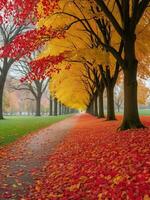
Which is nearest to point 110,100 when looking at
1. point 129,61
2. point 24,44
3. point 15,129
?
point 15,129

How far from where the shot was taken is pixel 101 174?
303 inches

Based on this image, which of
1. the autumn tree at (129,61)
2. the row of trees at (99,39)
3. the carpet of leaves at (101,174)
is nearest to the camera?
the carpet of leaves at (101,174)

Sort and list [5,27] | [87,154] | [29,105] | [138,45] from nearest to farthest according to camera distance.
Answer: [87,154] < [138,45] < [5,27] < [29,105]

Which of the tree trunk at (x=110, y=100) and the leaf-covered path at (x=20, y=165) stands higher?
the tree trunk at (x=110, y=100)

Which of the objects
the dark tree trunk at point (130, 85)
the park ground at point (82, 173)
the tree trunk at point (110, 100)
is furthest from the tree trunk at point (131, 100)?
the tree trunk at point (110, 100)

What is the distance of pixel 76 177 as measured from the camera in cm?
811

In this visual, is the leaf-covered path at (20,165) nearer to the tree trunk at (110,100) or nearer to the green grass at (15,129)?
the green grass at (15,129)

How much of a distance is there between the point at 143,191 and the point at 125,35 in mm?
9571

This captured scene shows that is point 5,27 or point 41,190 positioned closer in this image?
point 41,190

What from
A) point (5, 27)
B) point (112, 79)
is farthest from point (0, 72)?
point (112, 79)

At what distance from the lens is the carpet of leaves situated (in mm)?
6281

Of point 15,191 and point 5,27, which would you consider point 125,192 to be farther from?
point 5,27

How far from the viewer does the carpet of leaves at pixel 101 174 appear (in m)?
6.28

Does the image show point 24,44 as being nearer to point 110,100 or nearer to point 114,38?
point 114,38
